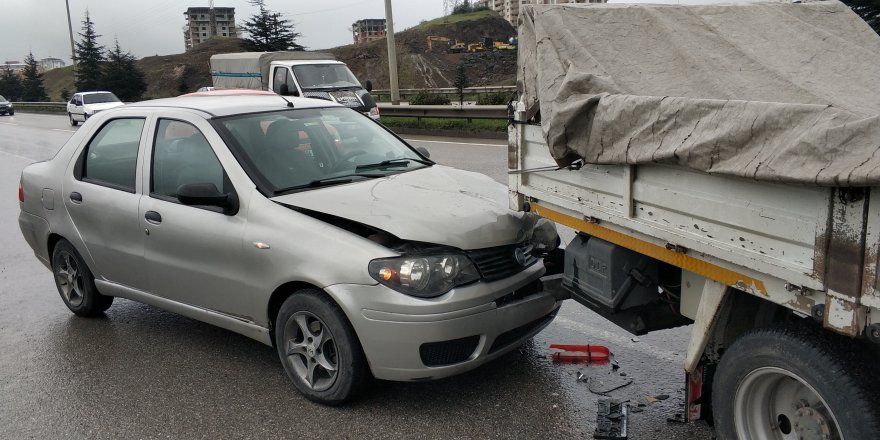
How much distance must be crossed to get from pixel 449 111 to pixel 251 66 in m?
5.98

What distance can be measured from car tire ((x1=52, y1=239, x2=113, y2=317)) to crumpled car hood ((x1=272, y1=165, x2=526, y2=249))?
2.27 meters

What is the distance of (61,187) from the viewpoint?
222 inches

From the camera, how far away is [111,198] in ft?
17.0

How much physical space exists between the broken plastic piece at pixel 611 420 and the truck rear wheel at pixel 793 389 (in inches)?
25.3

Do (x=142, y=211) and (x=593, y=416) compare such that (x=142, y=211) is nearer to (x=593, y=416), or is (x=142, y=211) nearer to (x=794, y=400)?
(x=593, y=416)

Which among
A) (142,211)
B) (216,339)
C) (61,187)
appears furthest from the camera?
(61,187)

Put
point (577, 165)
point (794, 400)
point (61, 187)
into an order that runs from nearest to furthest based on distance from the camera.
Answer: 1. point (794, 400)
2. point (577, 165)
3. point (61, 187)

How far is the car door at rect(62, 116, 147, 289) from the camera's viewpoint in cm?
507

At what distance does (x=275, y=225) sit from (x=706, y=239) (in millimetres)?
2290

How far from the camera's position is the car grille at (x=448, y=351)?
151 inches

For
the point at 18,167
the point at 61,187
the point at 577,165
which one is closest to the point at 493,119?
the point at 18,167

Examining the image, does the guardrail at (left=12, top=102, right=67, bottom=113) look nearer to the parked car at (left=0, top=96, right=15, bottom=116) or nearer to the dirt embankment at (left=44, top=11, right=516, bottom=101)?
the parked car at (left=0, top=96, right=15, bottom=116)

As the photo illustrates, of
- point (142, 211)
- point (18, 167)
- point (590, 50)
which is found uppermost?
point (590, 50)

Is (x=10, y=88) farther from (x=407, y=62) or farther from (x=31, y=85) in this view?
(x=407, y=62)
